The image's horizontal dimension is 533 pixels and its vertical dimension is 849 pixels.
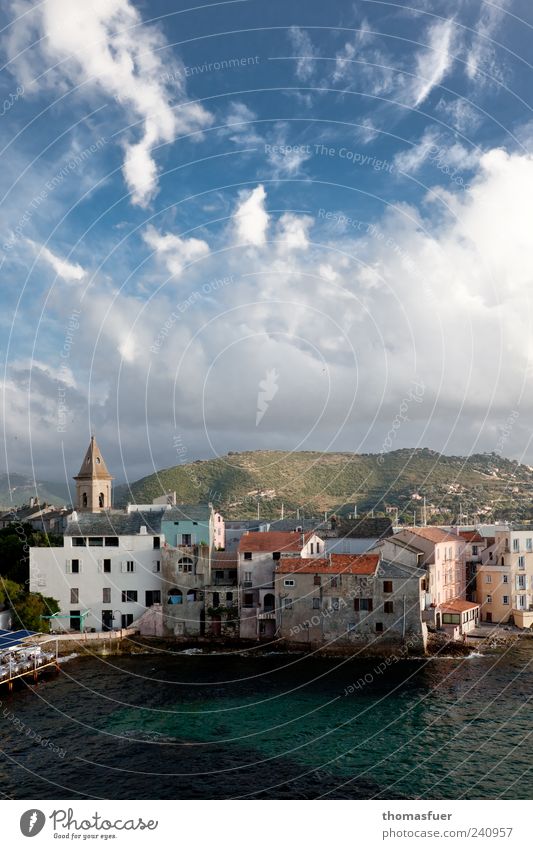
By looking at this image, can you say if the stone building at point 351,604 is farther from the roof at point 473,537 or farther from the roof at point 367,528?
the roof at point 473,537

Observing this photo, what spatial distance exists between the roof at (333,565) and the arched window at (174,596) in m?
9.55

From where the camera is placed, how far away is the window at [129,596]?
204 feet

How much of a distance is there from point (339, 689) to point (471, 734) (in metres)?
10.7

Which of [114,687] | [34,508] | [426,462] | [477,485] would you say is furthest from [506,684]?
[426,462]

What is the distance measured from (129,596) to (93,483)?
55.6 ft

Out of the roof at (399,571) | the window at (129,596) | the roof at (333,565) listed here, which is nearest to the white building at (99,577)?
the window at (129,596)

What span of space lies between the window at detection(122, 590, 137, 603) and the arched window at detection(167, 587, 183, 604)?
3242 mm

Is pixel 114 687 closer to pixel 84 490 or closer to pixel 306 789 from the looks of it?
pixel 306 789

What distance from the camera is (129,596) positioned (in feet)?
204

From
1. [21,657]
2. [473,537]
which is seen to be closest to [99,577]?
[21,657]
